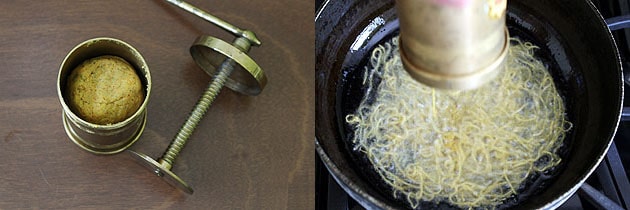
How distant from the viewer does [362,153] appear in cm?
97

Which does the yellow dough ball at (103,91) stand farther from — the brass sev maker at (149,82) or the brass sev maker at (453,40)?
the brass sev maker at (453,40)

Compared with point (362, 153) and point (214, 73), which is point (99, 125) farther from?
point (362, 153)

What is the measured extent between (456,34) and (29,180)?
1.87ft

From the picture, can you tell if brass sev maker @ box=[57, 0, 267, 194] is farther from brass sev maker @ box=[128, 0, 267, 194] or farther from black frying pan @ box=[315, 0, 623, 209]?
black frying pan @ box=[315, 0, 623, 209]

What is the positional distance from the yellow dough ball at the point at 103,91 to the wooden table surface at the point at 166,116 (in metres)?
0.07

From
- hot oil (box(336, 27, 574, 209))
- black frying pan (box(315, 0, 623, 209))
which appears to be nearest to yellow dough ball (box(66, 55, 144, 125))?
black frying pan (box(315, 0, 623, 209))

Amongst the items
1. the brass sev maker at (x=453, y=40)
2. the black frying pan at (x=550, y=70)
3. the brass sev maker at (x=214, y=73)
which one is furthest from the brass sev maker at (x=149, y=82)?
the brass sev maker at (x=453, y=40)

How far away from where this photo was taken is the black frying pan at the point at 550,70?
0.90 meters

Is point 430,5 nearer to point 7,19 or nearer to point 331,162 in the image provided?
point 331,162

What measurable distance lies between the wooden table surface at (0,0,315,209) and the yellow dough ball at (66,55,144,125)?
72mm

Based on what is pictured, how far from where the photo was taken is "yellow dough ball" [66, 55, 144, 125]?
30.0 inches

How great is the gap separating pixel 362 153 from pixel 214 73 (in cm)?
25

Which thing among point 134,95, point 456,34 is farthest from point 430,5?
point 134,95

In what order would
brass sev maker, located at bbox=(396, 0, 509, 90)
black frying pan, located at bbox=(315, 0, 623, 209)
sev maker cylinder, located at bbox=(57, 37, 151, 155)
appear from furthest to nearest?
black frying pan, located at bbox=(315, 0, 623, 209), sev maker cylinder, located at bbox=(57, 37, 151, 155), brass sev maker, located at bbox=(396, 0, 509, 90)
